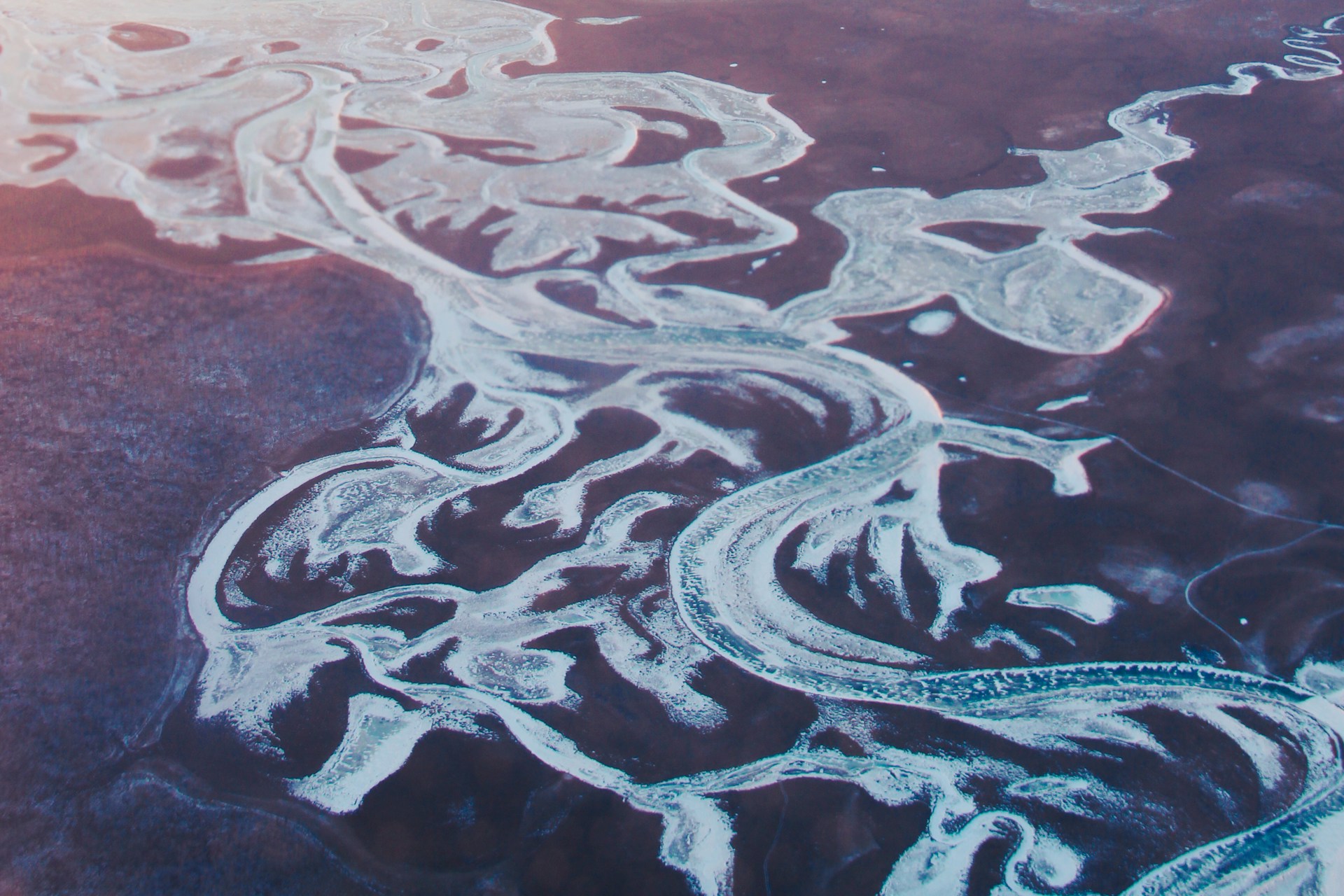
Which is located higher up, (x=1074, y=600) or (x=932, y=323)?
(x=932, y=323)

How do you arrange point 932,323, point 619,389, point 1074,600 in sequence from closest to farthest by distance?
1. point 1074,600
2. point 619,389
3. point 932,323

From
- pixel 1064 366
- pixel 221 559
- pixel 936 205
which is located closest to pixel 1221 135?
pixel 936 205

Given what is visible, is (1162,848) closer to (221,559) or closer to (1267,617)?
(1267,617)

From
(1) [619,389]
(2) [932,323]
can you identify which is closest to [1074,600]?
(2) [932,323]

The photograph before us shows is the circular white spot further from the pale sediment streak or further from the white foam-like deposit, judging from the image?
the white foam-like deposit

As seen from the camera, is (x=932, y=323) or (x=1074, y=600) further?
(x=932, y=323)

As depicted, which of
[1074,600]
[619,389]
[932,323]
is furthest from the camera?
[932,323]

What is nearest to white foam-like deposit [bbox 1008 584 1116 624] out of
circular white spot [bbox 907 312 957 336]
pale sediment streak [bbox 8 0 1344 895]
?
pale sediment streak [bbox 8 0 1344 895]

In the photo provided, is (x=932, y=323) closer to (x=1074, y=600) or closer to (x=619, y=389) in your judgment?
(x=619, y=389)

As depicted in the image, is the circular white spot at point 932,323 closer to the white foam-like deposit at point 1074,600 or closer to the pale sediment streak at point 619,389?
the pale sediment streak at point 619,389
